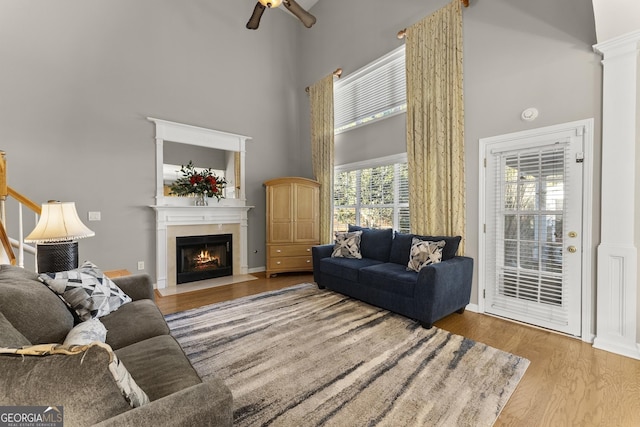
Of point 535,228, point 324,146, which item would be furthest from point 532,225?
point 324,146

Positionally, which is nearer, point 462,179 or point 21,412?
point 21,412

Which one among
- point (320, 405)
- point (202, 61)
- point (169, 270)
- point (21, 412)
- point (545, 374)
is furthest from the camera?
point (202, 61)

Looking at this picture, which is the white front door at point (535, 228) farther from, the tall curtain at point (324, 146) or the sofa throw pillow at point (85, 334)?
the sofa throw pillow at point (85, 334)

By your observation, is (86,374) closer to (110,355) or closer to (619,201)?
(110,355)

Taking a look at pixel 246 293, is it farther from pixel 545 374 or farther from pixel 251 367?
pixel 545 374

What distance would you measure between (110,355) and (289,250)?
431 centimetres

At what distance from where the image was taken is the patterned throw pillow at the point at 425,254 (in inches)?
120

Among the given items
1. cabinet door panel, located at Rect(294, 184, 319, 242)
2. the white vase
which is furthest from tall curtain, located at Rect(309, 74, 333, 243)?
the white vase

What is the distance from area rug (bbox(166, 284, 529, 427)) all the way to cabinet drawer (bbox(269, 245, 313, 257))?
1.83m

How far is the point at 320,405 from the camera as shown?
5.53ft

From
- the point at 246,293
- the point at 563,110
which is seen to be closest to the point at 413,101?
the point at 563,110

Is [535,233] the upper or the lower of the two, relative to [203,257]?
upper

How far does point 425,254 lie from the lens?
3.11 metres

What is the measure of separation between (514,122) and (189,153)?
4.70m
